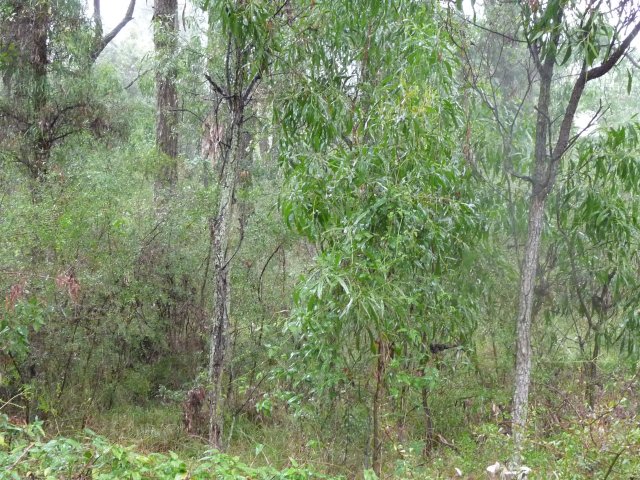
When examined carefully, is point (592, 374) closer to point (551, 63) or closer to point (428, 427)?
point (428, 427)

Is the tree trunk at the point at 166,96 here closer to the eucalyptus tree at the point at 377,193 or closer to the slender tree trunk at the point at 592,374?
the eucalyptus tree at the point at 377,193

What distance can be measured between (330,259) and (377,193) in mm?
725

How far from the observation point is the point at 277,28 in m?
5.32

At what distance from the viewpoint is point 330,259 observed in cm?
396

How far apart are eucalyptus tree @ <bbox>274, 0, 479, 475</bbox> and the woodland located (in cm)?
2

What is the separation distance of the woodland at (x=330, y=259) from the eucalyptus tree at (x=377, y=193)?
0.07 ft

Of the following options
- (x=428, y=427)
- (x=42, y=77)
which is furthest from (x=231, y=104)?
(x=42, y=77)

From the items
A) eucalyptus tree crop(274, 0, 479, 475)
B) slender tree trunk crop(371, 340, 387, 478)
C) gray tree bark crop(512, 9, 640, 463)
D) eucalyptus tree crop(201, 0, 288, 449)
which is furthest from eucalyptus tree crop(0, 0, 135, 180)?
gray tree bark crop(512, 9, 640, 463)

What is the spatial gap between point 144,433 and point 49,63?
494cm

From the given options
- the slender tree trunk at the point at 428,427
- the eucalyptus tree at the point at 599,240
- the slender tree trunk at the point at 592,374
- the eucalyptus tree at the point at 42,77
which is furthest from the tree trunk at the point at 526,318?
the eucalyptus tree at the point at 42,77

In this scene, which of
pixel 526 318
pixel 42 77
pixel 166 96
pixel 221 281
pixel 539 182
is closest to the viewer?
pixel 526 318

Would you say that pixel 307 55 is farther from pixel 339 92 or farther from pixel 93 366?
pixel 93 366

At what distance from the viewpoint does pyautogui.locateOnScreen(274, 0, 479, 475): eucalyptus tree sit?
13.5 feet

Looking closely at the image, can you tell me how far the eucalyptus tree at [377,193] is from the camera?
13.5 ft
